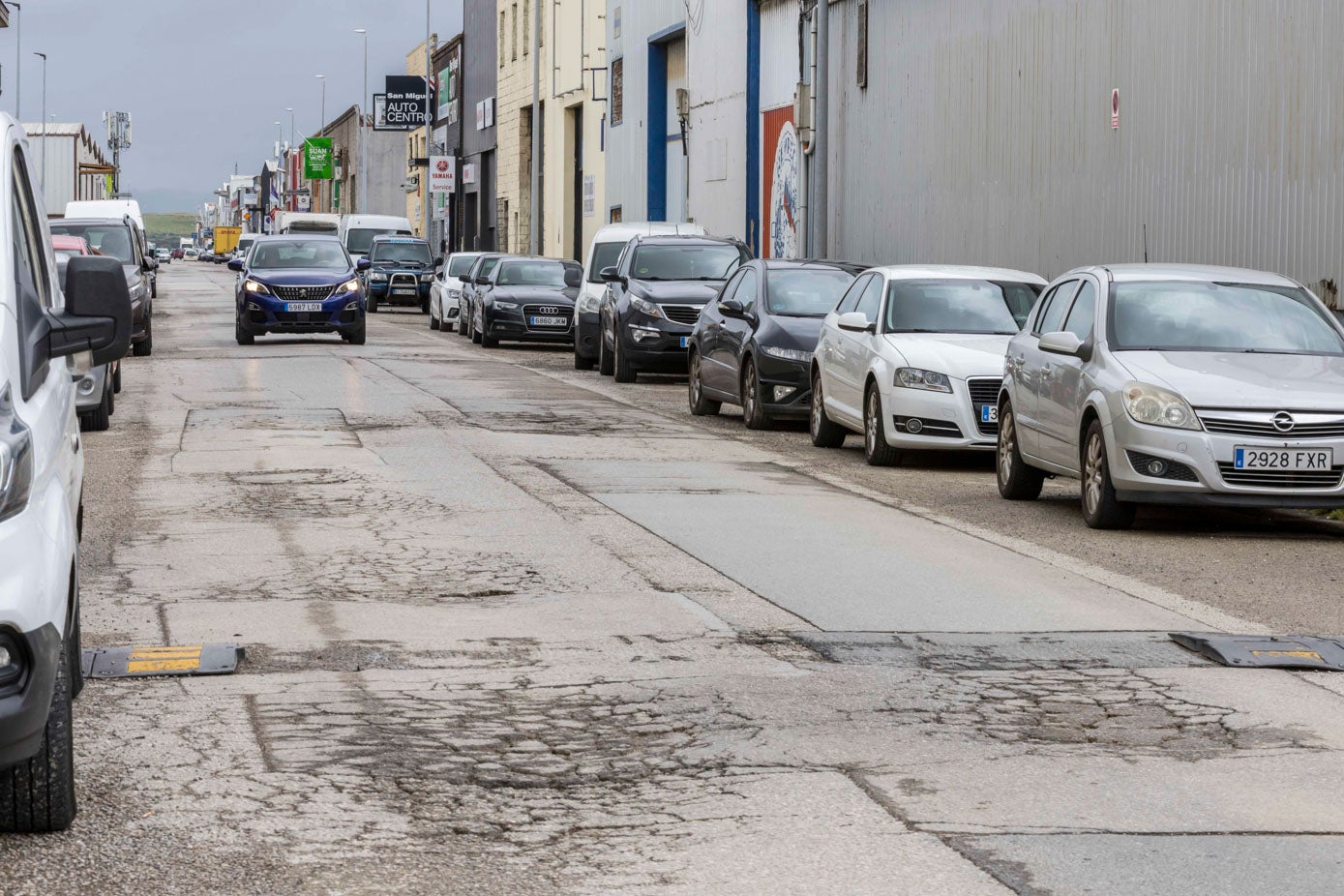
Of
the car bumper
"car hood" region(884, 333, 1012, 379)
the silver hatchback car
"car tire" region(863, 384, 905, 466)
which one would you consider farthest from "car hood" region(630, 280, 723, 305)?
the car bumper

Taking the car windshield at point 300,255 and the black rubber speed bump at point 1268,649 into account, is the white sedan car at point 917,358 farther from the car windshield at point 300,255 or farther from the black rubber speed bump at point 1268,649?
the car windshield at point 300,255

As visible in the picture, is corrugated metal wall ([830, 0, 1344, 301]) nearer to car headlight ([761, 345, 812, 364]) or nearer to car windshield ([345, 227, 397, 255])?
car headlight ([761, 345, 812, 364])

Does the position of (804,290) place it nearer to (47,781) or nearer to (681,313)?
(681,313)

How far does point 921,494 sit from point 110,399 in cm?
803

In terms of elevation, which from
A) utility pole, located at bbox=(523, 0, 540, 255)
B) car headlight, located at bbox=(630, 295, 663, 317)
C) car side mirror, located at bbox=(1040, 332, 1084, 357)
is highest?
utility pole, located at bbox=(523, 0, 540, 255)

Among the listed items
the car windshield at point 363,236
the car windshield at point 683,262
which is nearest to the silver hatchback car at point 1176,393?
the car windshield at point 683,262

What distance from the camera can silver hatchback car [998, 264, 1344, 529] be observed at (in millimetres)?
11469

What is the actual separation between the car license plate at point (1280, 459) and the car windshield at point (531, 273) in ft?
78.2

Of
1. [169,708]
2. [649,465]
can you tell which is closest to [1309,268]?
[649,465]

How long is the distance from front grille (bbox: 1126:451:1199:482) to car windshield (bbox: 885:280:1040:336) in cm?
488

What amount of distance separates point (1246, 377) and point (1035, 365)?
1901 mm

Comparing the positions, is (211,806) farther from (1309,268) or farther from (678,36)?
(678,36)

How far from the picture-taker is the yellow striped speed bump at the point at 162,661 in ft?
23.7

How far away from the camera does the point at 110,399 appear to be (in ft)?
60.4
